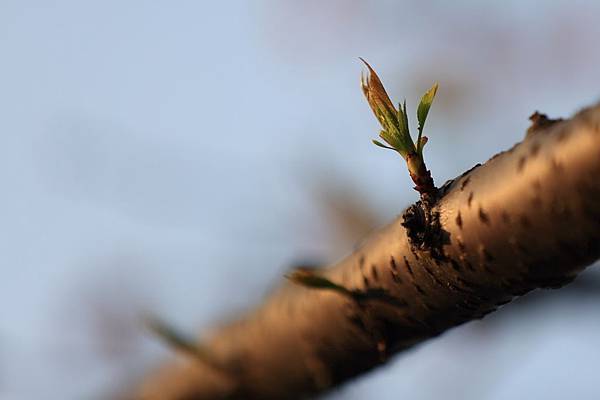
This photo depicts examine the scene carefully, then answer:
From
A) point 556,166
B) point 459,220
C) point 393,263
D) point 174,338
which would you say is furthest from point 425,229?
point 174,338

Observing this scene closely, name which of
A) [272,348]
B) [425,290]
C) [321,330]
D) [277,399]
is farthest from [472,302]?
[277,399]

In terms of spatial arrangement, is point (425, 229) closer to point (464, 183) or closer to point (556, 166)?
point (464, 183)

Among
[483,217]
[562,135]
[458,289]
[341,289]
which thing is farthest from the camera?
[341,289]

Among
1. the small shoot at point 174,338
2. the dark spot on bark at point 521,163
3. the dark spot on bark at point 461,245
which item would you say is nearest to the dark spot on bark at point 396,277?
the dark spot on bark at point 461,245

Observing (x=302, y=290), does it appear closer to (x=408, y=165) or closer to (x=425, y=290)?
(x=425, y=290)

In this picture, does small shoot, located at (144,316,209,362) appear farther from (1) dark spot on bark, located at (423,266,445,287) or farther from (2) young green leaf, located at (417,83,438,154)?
(2) young green leaf, located at (417,83,438,154)

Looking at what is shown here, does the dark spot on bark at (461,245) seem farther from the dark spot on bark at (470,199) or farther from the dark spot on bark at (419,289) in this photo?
the dark spot on bark at (419,289)
